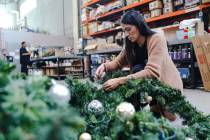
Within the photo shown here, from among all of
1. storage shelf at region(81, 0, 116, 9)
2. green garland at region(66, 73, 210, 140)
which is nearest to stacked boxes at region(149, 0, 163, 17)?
storage shelf at region(81, 0, 116, 9)

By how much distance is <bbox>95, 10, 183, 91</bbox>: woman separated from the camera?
4.99 feet

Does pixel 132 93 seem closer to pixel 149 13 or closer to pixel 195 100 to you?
pixel 195 100

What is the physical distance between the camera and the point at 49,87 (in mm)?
497

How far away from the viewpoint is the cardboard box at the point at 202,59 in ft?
12.2

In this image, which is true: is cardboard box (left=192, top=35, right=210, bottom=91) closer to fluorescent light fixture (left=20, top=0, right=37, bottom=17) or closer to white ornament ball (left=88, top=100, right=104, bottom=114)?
white ornament ball (left=88, top=100, right=104, bottom=114)

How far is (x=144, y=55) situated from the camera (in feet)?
Result: 5.86

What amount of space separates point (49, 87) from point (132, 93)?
67cm

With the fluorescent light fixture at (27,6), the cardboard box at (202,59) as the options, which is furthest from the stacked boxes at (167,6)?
the fluorescent light fixture at (27,6)

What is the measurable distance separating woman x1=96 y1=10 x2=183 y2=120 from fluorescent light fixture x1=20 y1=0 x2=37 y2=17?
40.5ft

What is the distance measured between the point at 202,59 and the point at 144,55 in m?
2.29

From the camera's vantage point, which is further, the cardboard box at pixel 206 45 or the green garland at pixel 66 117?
the cardboard box at pixel 206 45

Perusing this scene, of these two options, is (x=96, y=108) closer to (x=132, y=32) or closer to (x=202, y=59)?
(x=132, y=32)

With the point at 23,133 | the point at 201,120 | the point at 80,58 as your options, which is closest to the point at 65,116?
the point at 23,133

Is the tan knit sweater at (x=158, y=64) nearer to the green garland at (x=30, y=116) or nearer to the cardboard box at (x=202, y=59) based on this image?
the green garland at (x=30, y=116)
